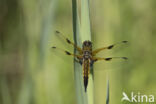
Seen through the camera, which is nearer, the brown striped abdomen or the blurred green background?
the brown striped abdomen

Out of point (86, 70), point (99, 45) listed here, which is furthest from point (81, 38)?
point (99, 45)

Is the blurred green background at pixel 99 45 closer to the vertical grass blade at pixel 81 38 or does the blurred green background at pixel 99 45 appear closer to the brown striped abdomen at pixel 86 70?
the brown striped abdomen at pixel 86 70

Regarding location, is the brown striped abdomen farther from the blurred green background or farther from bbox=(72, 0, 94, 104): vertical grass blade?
the blurred green background

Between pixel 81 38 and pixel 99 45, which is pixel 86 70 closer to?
pixel 81 38

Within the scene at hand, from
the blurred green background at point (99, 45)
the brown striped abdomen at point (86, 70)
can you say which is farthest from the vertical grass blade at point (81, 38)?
the blurred green background at point (99, 45)

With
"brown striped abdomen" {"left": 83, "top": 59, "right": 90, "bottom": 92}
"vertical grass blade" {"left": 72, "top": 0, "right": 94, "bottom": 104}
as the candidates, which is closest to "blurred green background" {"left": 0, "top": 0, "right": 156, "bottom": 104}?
"brown striped abdomen" {"left": 83, "top": 59, "right": 90, "bottom": 92}

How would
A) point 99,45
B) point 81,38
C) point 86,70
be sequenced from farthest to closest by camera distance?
1. point 99,45
2. point 86,70
3. point 81,38

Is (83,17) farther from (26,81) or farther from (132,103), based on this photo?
(132,103)

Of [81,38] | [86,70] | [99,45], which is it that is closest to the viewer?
[81,38]
